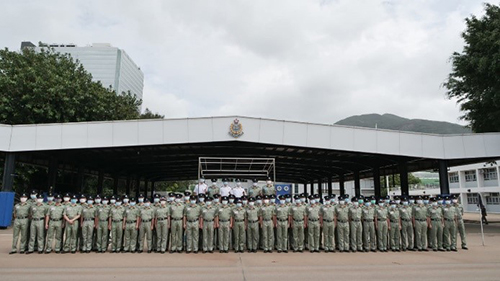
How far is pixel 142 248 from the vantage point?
8.66 m

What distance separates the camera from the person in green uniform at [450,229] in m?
9.31

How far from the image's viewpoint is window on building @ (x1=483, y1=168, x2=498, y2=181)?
3684 centimetres

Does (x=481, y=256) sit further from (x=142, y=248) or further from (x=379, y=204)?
(x=142, y=248)

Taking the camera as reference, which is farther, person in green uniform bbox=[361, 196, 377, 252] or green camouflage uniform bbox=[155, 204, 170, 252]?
person in green uniform bbox=[361, 196, 377, 252]

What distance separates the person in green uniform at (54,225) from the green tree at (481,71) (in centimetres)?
1722

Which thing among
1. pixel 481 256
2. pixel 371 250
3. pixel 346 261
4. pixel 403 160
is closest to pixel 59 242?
pixel 346 261

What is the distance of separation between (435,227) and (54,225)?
9.45 meters

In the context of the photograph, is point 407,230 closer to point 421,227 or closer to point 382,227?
point 421,227

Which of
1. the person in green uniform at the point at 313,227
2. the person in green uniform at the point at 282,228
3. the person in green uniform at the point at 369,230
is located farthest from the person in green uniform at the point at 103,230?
the person in green uniform at the point at 369,230

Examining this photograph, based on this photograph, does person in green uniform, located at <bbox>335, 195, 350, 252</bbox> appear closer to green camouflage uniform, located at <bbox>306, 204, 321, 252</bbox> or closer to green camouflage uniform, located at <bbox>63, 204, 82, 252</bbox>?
green camouflage uniform, located at <bbox>306, 204, 321, 252</bbox>

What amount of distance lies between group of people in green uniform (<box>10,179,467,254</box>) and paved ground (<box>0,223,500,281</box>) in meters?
0.40

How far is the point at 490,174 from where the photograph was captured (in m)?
37.6

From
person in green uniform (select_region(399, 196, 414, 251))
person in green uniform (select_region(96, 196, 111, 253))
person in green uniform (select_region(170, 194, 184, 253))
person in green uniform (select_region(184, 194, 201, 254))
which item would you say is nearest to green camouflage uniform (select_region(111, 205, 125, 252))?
person in green uniform (select_region(96, 196, 111, 253))

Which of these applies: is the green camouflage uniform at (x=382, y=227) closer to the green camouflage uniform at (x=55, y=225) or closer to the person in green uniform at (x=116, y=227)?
the person in green uniform at (x=116, y=227)
